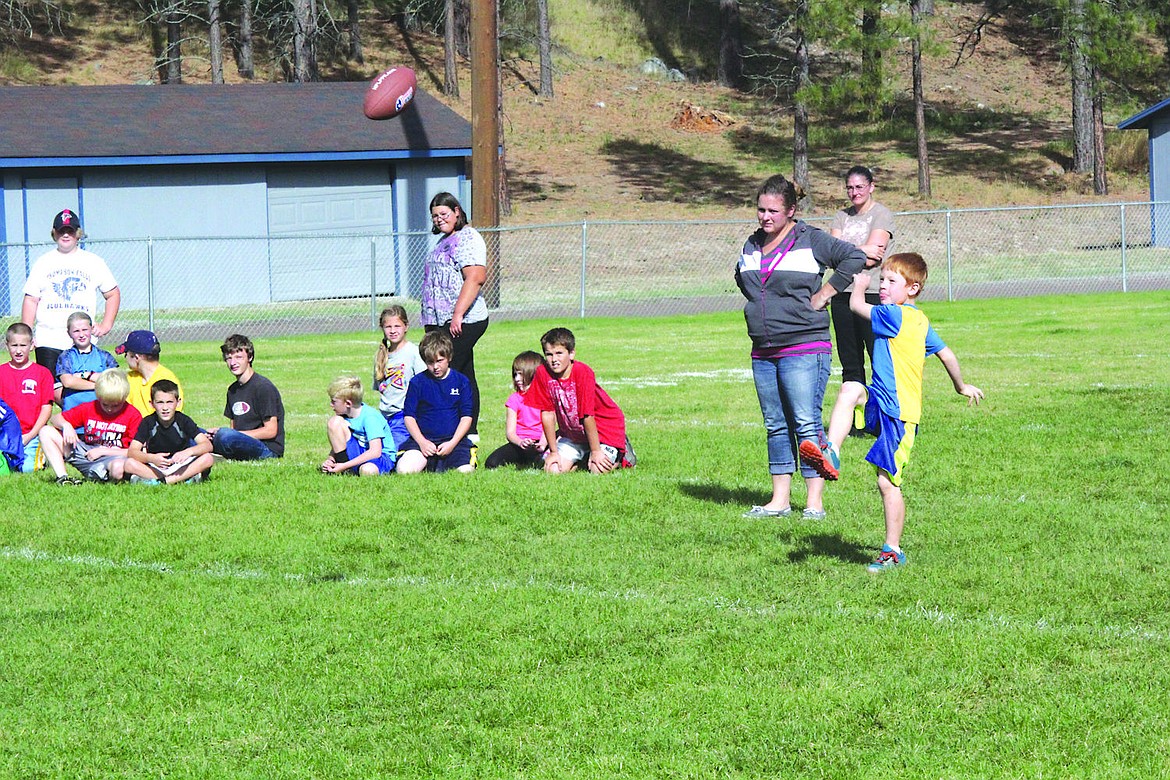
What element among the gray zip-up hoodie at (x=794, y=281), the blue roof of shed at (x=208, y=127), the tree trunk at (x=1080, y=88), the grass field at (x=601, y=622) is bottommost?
the grass field at (x=601, y=622)

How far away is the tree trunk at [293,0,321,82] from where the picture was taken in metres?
42.7

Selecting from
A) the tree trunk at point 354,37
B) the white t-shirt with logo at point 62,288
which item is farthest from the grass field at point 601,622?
the tree trunk at point 354,37

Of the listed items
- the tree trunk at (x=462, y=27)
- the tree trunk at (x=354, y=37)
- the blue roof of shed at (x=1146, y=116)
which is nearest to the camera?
the blue roof of shed at (x=1146, y=116)

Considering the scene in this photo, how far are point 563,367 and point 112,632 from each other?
13.9 ft

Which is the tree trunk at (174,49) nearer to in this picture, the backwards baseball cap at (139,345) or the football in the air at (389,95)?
the football in the air at (389,95)

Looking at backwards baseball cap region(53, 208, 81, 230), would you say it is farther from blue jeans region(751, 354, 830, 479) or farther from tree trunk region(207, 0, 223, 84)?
tree trunk region(207, 0, 223, 84)

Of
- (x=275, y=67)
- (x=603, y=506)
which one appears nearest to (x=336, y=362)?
(x=603, y=506)

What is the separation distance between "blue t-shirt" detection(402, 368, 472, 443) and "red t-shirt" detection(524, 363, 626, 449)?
50 cm

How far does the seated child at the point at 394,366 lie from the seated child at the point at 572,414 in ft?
3.43

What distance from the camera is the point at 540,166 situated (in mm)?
48062

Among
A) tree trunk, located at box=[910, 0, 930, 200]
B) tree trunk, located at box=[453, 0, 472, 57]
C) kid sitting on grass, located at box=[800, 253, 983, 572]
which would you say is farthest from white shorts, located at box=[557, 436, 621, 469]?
tree trunk, located at box=[453, 0, 472, 57]

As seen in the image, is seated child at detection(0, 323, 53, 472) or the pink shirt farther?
seated child at detection(0, 323, 53, 472)

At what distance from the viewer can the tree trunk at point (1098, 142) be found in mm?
41688

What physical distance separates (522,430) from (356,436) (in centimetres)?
118
